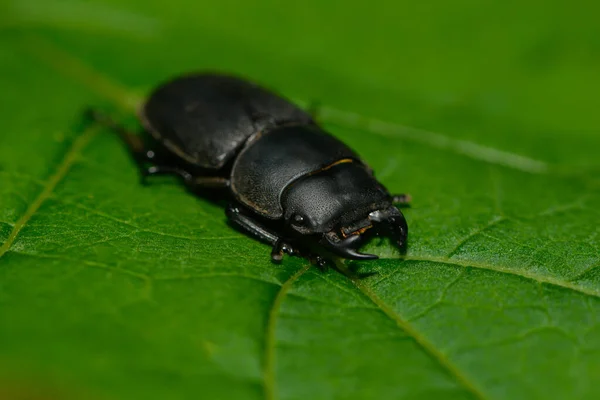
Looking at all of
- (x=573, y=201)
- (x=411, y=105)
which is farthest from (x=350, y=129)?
(x=573, y=201)

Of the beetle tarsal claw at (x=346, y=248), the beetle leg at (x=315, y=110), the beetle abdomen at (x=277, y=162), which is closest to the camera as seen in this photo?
the beetle tarsal claw at (x=346, y=248)

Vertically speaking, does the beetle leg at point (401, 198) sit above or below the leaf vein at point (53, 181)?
above

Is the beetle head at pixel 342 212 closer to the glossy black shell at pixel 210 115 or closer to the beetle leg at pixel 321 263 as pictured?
the beetle leg at pixel 321 263

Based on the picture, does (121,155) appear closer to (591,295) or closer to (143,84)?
(143,84)

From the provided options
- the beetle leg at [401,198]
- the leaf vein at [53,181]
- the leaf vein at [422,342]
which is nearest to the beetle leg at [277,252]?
the leaf vein at [422,342]

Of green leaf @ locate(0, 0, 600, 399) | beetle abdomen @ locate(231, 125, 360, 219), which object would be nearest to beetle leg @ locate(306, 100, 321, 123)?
green leaf @ locate(0, 0, 600, 399)

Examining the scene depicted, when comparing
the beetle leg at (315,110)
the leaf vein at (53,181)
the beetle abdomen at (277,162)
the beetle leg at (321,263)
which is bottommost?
the beetle leg at (321,263)

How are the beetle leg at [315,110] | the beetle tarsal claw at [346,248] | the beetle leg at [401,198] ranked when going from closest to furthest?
1. the beetle tarsal claw at [346,248]
2. the beetle leg at [401,198]
3. the beetle leg at [315,110]

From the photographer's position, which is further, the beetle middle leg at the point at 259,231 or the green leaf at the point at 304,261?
the beetle middle leg at the point at 259,231
